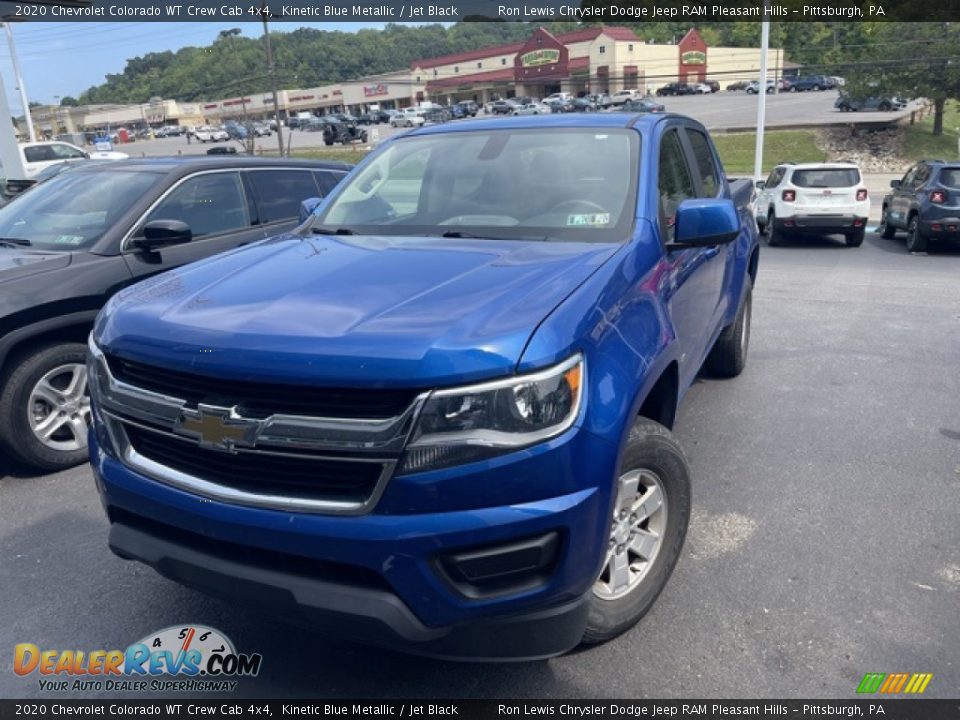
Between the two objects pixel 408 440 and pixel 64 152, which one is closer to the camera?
pixel 408 440

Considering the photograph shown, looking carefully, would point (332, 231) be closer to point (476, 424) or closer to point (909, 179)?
point (476, 424)

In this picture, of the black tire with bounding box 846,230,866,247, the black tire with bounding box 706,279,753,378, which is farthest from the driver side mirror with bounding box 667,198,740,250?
the black tire with bounding box 846,230,866,247

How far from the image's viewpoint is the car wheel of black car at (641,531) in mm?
2732

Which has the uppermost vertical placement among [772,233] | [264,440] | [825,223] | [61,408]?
[264,440]

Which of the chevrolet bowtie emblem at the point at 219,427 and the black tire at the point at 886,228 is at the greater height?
the chevrolet bowtie emblem at the point at 219,427

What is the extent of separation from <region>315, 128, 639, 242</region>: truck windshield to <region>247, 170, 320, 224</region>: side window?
6.84ft

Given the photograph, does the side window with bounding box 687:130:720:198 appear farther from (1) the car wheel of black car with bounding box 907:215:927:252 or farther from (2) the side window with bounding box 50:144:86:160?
(2) the side window with bounding box 50:144:86:160

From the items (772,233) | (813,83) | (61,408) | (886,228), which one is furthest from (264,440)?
(813,83)

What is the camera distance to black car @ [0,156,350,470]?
14.3 ft

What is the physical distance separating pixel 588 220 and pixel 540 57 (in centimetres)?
7594

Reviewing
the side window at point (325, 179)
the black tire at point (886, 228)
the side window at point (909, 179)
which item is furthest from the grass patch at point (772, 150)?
the side window at point (325, 179)

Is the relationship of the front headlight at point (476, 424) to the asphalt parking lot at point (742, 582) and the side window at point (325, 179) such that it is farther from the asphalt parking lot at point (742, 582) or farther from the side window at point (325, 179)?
the side window at point (325, 179)

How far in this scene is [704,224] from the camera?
326 centimetres

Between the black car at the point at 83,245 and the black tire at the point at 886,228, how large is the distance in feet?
44.2
